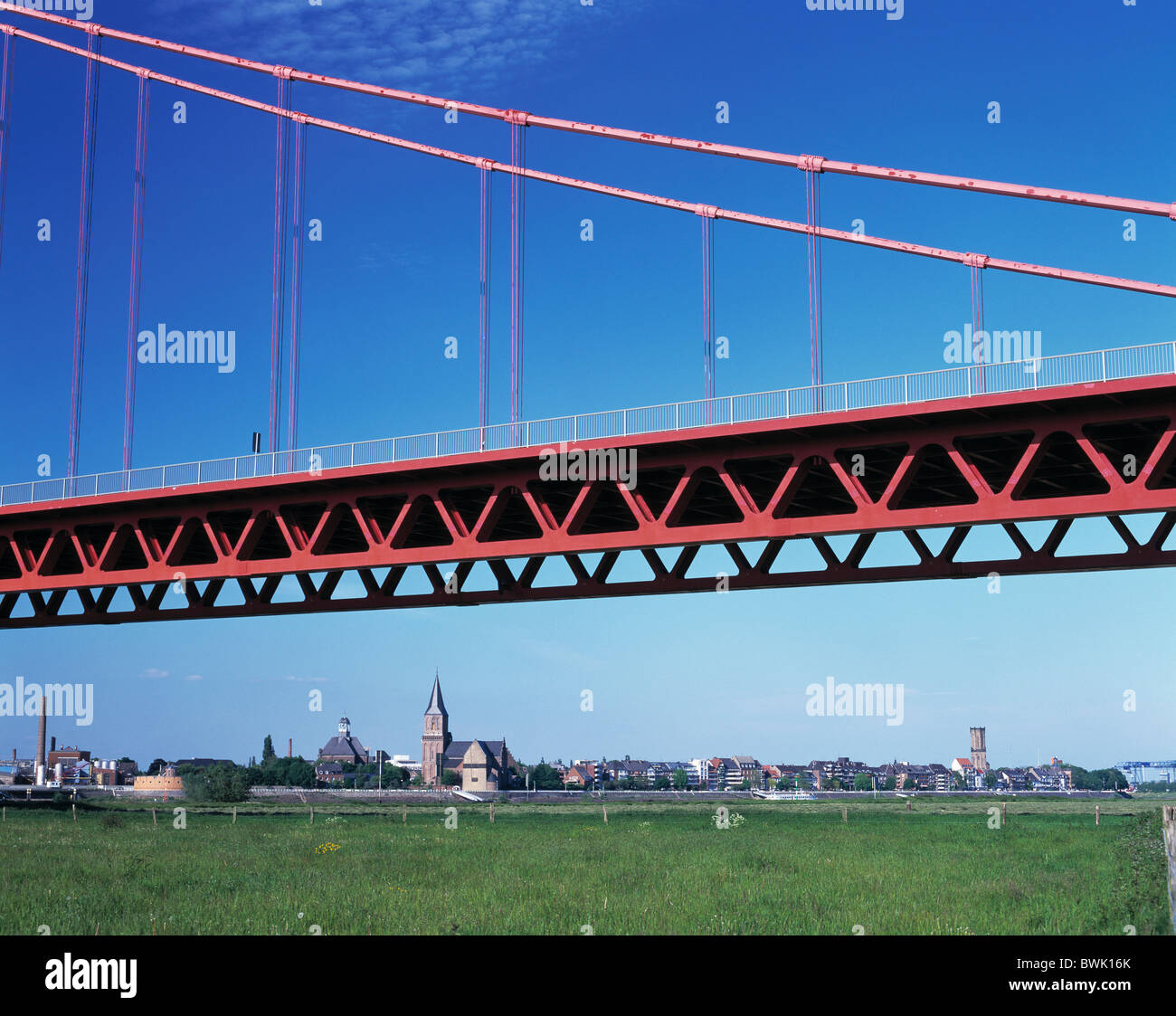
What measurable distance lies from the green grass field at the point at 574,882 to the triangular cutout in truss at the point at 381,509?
9529 mm

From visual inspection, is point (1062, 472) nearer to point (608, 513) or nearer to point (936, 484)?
point (936, 484)

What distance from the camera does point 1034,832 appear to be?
167 ft

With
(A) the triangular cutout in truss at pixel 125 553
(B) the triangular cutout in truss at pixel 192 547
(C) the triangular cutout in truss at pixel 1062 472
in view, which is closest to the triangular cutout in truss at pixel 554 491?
(C) the triangular cutout in truss at pixel 1062 472

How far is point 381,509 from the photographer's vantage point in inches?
1471

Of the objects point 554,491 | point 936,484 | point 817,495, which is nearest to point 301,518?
point 554,491

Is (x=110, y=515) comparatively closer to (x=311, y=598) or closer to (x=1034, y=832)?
(x=311, y=598)

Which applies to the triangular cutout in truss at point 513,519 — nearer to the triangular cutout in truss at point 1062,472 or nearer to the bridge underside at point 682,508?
the bridge underside at point 682,508

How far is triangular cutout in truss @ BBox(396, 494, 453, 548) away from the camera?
33906mm

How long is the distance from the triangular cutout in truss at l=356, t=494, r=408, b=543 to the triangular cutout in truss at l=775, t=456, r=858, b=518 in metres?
11.3

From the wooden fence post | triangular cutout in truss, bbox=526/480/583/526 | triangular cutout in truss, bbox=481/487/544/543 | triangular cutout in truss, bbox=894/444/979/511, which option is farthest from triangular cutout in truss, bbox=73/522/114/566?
the wooden fence post

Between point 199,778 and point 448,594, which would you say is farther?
point 199,778

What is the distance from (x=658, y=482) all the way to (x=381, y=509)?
1005cm
